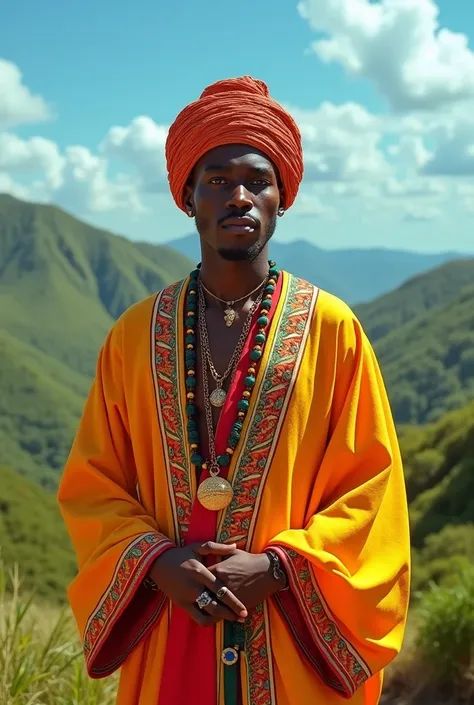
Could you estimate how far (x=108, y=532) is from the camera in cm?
285

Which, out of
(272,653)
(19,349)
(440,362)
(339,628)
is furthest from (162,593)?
(19,349)

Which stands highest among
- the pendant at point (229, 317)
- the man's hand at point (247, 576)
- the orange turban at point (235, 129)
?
the orange turban at point (235, 129)

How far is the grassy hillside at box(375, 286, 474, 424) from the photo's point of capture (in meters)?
117

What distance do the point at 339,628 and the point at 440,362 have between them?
126102 mm

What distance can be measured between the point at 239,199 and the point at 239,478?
33.9 inches

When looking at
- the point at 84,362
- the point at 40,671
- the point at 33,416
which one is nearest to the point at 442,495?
the point at 40,671

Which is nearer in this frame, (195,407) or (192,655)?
(192,655)

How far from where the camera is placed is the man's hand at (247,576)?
262 centimetres

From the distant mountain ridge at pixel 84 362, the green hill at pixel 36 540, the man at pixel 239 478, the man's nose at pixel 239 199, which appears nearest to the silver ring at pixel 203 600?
the man at pixel 239 478

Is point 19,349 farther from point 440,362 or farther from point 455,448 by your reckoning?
point 455,448

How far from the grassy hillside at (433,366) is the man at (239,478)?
107339 mm

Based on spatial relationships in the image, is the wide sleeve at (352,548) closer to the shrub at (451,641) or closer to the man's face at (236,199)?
the man's face at (236,199)

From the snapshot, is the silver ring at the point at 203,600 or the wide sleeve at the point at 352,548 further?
the wide sleeve at the point at 352,548

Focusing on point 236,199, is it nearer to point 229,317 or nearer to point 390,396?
point 229,317
